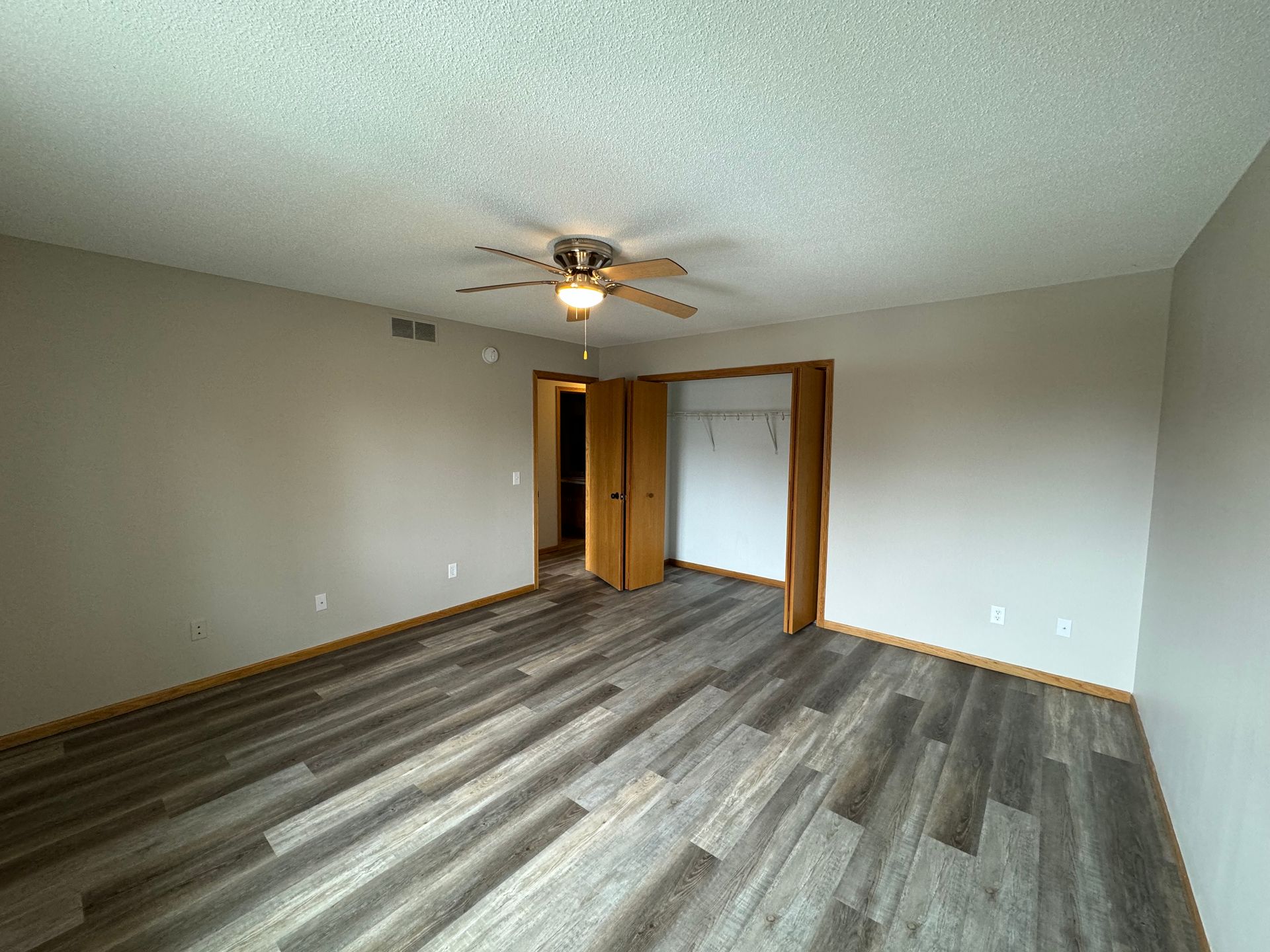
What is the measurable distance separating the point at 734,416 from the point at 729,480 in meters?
0.69

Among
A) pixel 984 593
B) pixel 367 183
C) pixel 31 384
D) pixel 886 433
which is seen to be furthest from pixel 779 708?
pixel 31 384

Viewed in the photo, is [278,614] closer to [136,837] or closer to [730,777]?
[136,837]

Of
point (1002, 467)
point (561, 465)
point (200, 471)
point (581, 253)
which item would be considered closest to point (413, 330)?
point (200, 471)

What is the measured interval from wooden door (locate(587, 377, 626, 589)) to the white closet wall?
2.70ft

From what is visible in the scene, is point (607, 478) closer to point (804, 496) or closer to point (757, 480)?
point (757, 480)

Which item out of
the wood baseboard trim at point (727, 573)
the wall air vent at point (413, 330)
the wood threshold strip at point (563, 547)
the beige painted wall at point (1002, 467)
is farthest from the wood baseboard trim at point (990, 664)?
the wall air vent at point (413, 330)

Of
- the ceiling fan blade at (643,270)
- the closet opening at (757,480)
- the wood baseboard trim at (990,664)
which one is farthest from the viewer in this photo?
the closet opening at (757,480)

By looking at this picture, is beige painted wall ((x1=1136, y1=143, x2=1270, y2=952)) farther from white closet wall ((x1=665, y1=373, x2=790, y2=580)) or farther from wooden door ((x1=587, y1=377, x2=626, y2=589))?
wooden door ((x1=587, y1=377, x2=626, y2=589))

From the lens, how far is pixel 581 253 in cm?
233

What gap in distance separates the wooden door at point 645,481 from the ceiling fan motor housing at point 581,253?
235 cm

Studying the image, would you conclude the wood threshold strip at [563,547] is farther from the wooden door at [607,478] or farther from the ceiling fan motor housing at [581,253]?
the ceiling fan motor housing at [581,253]

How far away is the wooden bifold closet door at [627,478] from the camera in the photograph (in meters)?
4.80

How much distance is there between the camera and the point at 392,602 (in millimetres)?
3852

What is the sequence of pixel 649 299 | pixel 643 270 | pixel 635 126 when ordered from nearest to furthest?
pixel 635 126
pixel 643 270
pixel 649 299
